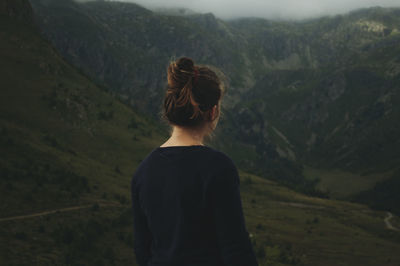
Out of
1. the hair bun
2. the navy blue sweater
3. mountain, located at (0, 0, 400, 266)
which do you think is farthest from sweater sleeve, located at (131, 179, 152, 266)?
mountain, located at (0, 0, 400, 266)

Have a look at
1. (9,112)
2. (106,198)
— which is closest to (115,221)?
(106,198)

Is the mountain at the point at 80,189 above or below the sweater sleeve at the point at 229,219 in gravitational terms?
below

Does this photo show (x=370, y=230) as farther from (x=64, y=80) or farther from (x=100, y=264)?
(x=100, y=264)

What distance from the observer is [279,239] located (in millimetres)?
96500

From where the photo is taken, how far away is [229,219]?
5398mm

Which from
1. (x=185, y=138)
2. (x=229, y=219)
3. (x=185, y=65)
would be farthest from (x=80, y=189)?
(x=229, y=219)

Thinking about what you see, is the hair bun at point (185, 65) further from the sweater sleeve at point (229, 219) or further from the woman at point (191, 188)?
the sweater sleeve at point (229, 219)

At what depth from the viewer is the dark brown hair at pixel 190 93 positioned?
19.5 ft

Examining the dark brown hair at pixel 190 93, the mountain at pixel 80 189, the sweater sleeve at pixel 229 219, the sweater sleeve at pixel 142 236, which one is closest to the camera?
the sweater sleeve at pixel 229 219

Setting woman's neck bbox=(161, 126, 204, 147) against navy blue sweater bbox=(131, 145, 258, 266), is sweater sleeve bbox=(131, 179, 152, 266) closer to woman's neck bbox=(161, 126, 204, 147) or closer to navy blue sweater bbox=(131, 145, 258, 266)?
navy blue sweater bbox=(131, 145, 258, 266)

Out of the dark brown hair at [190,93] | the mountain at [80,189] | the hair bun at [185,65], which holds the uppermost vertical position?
the hair bun at [185,65]

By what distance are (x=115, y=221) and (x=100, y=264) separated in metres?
18.1

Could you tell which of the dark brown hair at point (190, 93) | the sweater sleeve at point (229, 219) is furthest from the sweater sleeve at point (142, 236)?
the sweater sleeve at point (229, 219)

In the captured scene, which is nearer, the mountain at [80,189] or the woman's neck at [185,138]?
the woman's neck at [185,138]
